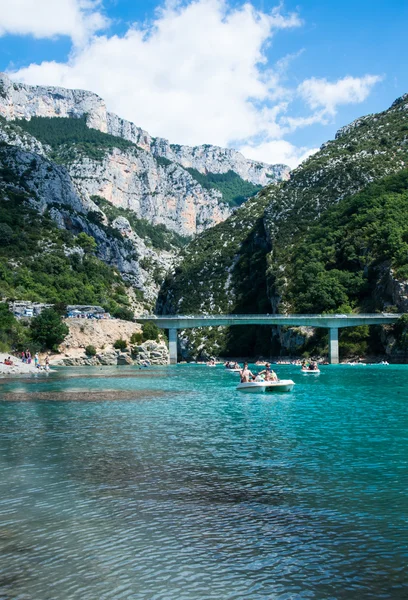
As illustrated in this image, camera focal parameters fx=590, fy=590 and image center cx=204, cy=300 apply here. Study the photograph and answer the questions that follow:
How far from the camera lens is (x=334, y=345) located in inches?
3967

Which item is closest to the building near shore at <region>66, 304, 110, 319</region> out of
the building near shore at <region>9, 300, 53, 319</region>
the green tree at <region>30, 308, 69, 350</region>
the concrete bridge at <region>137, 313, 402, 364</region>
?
the building near shore at <region>9, 300, 53, 319</region>

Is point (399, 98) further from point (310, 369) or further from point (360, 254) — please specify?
point (310, 369)

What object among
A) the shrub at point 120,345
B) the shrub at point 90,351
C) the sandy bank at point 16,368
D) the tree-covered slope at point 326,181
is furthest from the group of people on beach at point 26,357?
the tree-covered slope at point 326,181

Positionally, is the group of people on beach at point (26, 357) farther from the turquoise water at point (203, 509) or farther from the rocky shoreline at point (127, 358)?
the turquoise water at point (203, 509)

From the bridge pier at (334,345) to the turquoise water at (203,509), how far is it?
73273mm

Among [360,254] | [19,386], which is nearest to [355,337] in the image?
[360,254]

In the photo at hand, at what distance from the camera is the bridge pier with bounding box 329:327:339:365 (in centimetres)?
10050

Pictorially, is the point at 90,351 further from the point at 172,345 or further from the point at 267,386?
the point at 267,386

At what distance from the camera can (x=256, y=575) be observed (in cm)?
1034

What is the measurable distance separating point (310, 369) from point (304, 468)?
5453 centimetres

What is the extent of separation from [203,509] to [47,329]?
79.6m

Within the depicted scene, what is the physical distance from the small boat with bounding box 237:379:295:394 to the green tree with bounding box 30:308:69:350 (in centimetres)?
5161

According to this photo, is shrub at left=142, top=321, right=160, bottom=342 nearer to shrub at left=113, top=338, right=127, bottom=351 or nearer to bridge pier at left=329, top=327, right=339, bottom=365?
shrub at left=113, top=338, right=127, bottom=351

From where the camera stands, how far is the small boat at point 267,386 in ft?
145
